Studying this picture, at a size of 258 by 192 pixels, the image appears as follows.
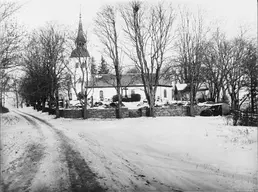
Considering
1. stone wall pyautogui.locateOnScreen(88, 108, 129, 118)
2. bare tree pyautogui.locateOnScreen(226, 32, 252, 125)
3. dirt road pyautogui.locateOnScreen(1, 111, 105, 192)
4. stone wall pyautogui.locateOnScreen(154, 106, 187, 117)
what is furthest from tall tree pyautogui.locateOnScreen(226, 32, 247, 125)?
dirt road pyautogui.locateOnScreen(1, 111, 105, 192)

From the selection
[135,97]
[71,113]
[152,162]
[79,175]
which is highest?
[135,97]

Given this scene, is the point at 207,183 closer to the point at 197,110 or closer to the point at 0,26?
the point at 0,26

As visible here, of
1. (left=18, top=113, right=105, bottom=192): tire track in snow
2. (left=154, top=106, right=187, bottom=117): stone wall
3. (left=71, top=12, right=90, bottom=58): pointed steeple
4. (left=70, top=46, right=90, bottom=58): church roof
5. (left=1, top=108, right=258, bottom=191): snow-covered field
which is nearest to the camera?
(left=18, top=113, right=105, bottom=192): tire track in snow

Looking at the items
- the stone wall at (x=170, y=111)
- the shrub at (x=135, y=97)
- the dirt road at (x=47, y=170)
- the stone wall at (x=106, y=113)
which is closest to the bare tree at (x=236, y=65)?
the stone wall at (x=170, y=111)

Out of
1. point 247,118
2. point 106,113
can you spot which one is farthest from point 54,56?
point 247,118

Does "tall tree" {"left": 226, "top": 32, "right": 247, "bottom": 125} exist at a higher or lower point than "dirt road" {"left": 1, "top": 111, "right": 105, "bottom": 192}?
higher

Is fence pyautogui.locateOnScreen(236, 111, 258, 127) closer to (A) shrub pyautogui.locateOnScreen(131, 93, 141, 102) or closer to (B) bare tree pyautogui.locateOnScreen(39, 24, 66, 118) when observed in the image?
(B) bare tree pyautogui.locateOnScreen(39, 24, 66, 118)

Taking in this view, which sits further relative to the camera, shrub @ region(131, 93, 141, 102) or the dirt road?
shrub @ region(131, 93, 141, 102)

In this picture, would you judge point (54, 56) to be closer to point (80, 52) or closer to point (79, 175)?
point (80, 52)

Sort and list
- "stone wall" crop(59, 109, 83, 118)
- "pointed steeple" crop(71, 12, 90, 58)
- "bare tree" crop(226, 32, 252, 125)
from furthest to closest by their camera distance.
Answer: "bare tree" crop(226, 32, 252, 125) → "stone wall" crop(59, 109, 83, 118) → "pointed steeple" crop(71, 12, 90, 58)

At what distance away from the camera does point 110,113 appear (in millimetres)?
18047

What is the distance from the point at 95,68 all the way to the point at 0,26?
1173cm

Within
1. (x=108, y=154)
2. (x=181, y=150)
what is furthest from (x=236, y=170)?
(x=108, y=154)

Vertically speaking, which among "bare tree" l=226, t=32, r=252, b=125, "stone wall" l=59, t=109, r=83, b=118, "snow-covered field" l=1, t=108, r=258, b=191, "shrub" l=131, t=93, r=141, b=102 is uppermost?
"bare tree" l=226, t=32, r=252, b=125
